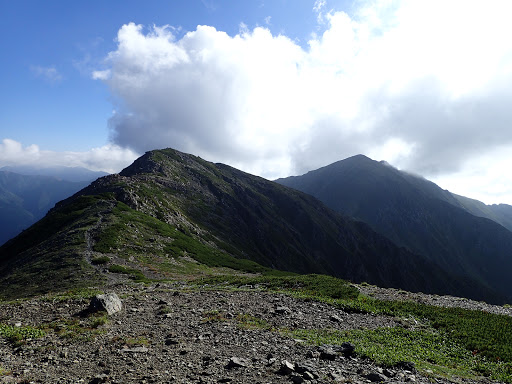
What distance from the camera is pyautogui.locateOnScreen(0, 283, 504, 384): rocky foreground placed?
11.8m

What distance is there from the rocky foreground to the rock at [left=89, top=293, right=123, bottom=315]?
55 centimetres

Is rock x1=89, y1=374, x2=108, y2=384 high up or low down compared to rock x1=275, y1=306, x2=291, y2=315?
down

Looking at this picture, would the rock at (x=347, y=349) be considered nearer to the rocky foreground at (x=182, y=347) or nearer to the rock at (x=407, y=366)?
the rocky foreground at (x=182, y=347)

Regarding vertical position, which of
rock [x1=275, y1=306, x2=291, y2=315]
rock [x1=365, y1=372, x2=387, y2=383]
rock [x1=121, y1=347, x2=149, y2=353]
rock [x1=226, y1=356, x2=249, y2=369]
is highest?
rock [x1=365, y1=372, x2=387, y2=383]

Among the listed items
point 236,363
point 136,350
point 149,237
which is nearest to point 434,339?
point 236,363

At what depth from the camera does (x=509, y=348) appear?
59.3ft

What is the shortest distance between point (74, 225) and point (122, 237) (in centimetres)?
1628

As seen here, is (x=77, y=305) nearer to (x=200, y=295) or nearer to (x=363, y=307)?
(x=200, y=295)

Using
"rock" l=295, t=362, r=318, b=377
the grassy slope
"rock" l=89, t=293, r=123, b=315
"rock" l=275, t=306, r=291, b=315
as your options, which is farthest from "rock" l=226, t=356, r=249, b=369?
"rock" l=89, t=293, r=123, b=315

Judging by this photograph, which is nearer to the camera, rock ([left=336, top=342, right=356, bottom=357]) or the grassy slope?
rock ([left=336, top=342, right=356, bottom=357])

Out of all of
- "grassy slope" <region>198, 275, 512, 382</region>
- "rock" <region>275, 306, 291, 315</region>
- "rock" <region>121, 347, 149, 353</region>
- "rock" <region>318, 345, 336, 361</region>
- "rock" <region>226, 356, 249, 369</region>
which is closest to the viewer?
"rock" <region>226, 356, 249, 369</region>

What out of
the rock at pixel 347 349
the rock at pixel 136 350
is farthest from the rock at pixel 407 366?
the rock at pixel 136 350

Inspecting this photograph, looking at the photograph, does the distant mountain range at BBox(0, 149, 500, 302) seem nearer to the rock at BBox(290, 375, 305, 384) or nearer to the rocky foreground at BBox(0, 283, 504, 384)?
the rocky foreground at BBox(0, 283, 504, 384)

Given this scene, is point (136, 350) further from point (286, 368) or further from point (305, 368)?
point (305, 368)
